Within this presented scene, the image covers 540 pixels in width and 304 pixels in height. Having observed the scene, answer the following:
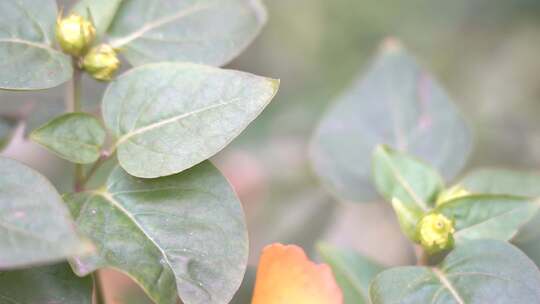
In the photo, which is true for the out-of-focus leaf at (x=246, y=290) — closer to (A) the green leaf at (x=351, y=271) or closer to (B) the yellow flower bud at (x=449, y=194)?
(A) the green leaf at (x=351, y=271)

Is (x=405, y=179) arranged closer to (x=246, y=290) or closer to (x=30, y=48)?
(x=246, y=290)

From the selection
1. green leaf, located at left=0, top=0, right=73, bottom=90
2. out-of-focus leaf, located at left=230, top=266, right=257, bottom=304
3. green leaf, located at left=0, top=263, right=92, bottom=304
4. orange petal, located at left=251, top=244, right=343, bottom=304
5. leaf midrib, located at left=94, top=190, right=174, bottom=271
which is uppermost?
green leaf, located at left=0, top=0, right=73, bottom=90

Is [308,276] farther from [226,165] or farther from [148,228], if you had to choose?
[226,165]

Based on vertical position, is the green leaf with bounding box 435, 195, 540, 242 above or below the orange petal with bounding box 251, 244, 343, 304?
above

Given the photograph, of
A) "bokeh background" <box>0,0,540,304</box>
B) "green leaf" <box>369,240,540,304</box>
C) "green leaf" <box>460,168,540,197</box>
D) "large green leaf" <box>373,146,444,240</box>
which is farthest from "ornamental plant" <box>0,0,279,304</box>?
"bokeh background" <box>0,0,540,304</box>

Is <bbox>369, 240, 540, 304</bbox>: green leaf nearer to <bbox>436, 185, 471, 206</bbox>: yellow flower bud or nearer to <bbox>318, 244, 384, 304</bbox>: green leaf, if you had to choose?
<bbox>436, 185, 471, 206</bbox>: yellow flower bud

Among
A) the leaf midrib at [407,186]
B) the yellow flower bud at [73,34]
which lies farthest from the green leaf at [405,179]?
the yellow flower bud at [73,34]

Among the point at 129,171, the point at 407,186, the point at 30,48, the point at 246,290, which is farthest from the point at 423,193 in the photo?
the point at 30,48

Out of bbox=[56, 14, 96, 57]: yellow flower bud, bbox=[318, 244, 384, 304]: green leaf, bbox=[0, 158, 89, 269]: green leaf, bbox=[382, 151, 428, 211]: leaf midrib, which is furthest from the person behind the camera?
bbox=[318, 244, 384, 304]: green leaf
